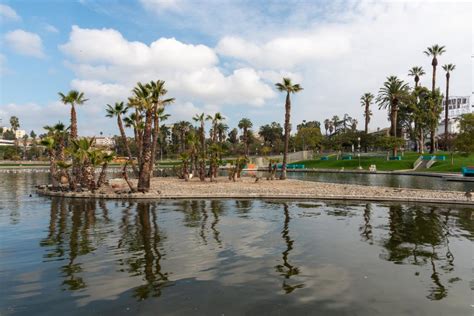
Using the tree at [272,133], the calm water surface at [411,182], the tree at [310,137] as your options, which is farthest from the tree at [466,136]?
the tree at [272,133]

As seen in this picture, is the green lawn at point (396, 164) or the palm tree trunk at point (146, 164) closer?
the palm tree trunk at point (146, 164)

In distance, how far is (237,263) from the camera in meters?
11.4

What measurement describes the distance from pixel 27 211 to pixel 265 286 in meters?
19.5

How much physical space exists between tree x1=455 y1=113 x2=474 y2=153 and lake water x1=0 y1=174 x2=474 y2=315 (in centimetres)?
3416

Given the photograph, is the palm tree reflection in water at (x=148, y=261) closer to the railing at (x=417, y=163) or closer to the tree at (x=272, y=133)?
the railing at (x=417, y=163)

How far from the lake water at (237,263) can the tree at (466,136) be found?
34.2 meters

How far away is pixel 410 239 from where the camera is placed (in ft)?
47.4

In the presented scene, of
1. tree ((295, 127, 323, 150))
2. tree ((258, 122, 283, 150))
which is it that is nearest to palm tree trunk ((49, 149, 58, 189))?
tree ((295, 127, 323, 150))

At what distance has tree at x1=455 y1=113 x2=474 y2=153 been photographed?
4804cm

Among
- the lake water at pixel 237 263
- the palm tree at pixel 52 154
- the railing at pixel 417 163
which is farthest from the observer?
the railing at pixel 417 163

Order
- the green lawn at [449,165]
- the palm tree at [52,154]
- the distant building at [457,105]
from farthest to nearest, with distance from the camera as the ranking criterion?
the distant building at [457,105] → the green lawn at [449,165] → the palm tree at [52,154]

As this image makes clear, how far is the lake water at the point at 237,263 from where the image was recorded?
8.40m

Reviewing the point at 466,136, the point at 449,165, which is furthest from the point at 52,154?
the point at 449,165

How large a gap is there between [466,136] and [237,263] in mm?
50813
